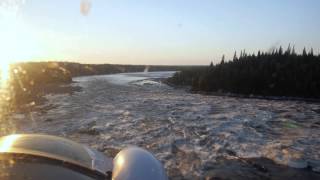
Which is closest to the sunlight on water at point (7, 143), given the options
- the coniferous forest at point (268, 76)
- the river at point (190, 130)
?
the river at point (190, 130)

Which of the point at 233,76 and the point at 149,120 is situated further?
the point at 233,76

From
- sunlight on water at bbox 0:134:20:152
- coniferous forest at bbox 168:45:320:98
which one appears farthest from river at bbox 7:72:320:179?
coniferous forest at bbox 168:45:320:98

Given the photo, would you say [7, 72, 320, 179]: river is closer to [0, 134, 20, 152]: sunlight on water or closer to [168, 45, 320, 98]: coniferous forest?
[0, 134, 20, 152]: sunlight on water

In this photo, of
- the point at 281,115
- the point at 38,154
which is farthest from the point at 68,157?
the point at 281,115

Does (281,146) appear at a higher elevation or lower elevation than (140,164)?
lower

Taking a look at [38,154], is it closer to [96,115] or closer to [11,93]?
[96,115]

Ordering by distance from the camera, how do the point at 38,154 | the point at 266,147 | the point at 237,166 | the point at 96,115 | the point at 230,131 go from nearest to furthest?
the point at 38,154
the point at 237,166
the point at 266,147
the point at 230,131
the point at 96,115

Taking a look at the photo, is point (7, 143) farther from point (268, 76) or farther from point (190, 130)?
point (268, 76)

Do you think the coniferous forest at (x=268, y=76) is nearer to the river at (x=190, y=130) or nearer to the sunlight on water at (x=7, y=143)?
the river at (x=190, y=130)
